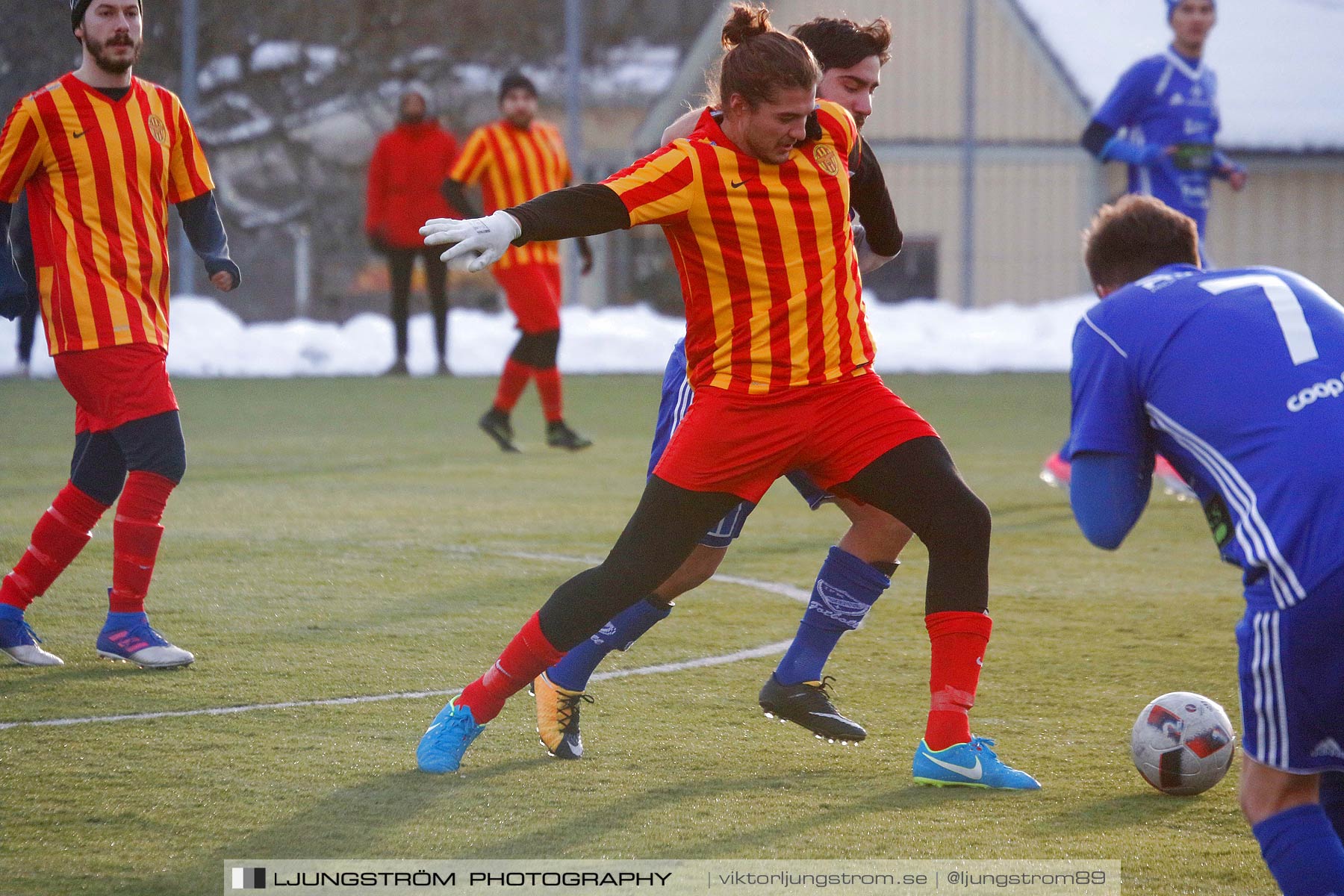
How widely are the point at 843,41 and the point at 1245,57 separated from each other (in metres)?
21.0

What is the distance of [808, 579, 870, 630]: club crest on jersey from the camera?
4473 mm

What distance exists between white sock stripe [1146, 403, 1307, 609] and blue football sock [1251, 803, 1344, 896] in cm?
34

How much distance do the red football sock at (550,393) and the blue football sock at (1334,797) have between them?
769cm

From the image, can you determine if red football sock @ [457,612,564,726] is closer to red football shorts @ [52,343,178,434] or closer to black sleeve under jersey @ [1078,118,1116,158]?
red football shorts @ [52,343,178,434]

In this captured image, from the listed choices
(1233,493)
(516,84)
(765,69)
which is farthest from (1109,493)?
(516,84)

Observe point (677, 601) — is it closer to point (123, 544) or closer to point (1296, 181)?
point (123, 544)

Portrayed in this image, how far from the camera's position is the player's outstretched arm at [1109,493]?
3.06 m

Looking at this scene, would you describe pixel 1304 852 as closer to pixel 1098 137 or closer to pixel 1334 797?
pixel 1334 797

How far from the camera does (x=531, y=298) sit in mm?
10594

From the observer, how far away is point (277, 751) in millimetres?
4152

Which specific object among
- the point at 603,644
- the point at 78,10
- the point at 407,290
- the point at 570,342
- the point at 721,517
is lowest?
the point at 570,342

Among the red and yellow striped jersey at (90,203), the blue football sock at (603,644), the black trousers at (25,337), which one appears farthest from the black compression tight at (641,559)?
the black trousers at (25,337)

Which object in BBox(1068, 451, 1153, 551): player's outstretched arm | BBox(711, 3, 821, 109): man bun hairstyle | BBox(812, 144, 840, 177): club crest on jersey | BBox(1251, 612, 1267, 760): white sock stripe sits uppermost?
BBox(711, 3, 821, 109): man bun hairstyle

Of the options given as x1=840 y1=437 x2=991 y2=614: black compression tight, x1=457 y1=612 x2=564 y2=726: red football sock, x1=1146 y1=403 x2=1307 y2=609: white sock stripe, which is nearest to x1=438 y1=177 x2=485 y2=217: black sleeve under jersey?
x1=457 y1=612 x2=564 y2=726: red football sock
